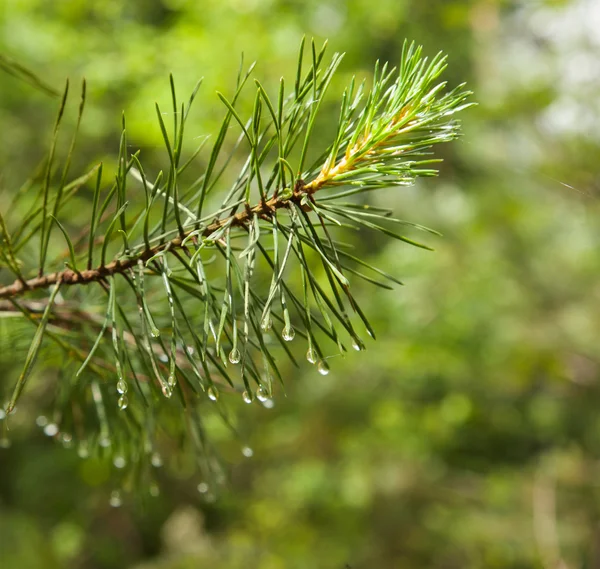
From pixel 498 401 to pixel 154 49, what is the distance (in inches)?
50.2

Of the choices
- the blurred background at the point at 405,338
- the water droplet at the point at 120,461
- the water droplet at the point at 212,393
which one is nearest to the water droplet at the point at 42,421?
the water droplet at the point at 120,461

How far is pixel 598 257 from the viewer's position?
1.74m

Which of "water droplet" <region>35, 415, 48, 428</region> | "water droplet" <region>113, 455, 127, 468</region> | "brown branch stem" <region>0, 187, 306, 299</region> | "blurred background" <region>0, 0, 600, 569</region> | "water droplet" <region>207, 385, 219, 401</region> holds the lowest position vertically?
"water droplet" <region>207, 385, 219, 401</region>

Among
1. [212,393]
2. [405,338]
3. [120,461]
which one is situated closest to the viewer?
[212,393]

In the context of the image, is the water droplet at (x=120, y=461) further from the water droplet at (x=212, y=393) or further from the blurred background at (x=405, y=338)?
the blurred background at (x=405, y=338)

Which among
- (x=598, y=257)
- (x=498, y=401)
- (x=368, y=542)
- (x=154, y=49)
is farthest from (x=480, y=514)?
(x=154, y=49)

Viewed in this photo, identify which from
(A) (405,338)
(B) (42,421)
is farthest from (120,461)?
(A) (405,338)

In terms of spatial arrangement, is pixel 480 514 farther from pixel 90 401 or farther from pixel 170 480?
pixel 90 401

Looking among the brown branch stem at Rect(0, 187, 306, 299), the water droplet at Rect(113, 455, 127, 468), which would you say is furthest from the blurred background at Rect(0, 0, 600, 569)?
the brown branch stem at Rect(0, 187, 306, 299)

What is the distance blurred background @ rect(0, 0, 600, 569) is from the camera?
3.99 ft

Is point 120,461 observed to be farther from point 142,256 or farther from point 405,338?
point 405,338

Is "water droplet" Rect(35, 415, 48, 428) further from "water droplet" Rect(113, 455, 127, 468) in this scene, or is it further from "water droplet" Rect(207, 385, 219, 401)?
"water droplet" Rect(207, 385, 219, 401)

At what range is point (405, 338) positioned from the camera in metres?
1.64

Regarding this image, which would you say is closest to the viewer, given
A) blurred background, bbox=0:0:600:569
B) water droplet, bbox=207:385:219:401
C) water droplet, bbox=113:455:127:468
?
water droplet, bbox=207:385:219:401
